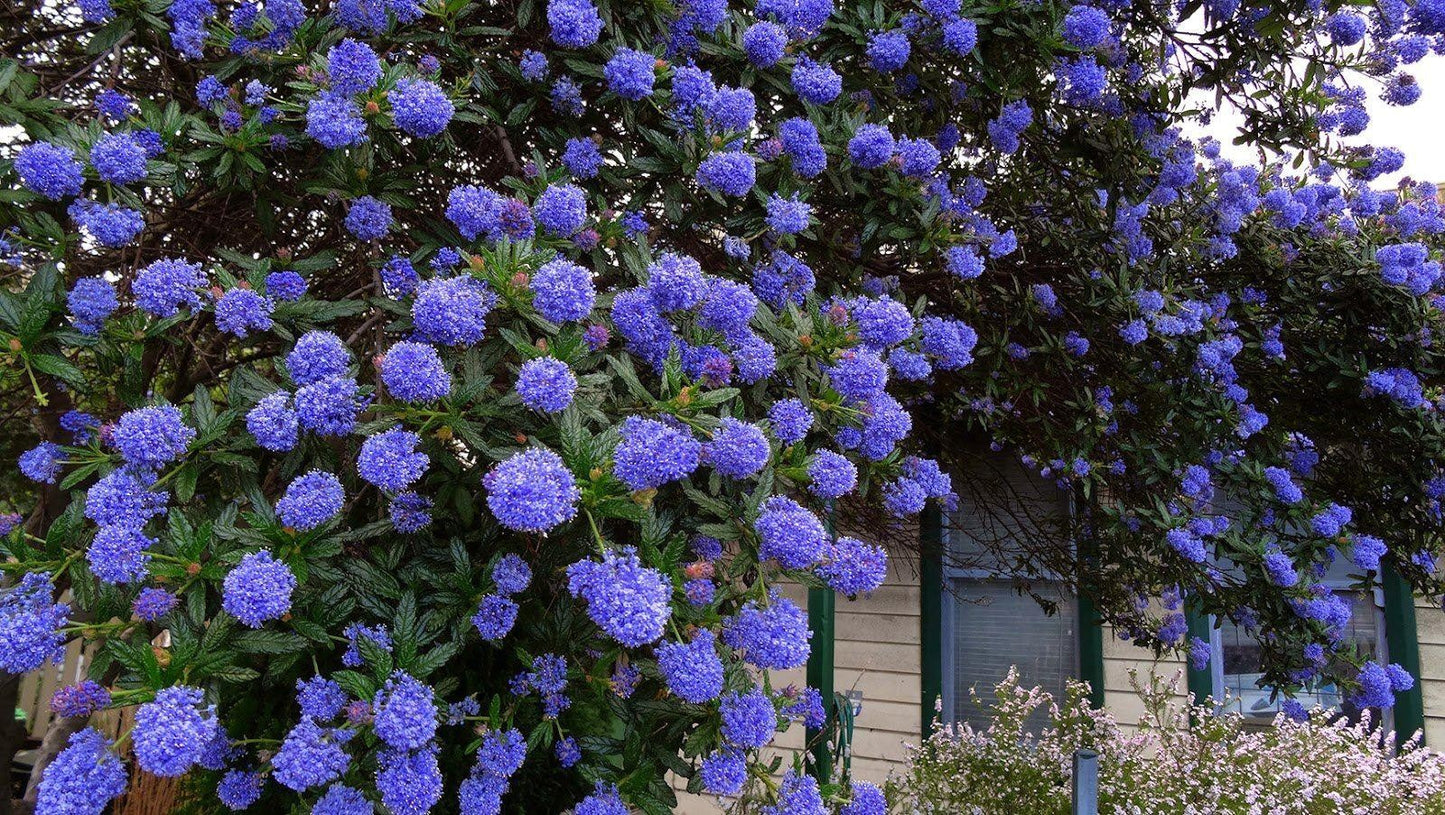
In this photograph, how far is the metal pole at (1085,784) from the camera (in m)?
2.68

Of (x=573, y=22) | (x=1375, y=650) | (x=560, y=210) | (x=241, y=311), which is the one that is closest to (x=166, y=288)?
(x=241, y=311)

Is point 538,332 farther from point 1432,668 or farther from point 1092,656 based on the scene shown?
point 1432,668

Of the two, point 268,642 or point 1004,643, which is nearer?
point 268,642

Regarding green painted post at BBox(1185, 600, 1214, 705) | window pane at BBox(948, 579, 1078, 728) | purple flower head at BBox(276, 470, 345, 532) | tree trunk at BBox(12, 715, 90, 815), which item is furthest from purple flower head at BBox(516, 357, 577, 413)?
green painted post at BBox(1185, 600, 1214, 705)

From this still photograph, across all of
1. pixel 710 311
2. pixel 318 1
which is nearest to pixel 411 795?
pixel 710 311

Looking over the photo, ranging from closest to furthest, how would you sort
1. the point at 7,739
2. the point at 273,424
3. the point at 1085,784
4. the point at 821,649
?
1. the point at 273,424
2. the point at 1085,784
3. the point at 7,739
4. the point at 821,649

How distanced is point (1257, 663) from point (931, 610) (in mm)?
1753

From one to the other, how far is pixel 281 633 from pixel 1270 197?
3.68 metres

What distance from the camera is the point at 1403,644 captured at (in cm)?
463

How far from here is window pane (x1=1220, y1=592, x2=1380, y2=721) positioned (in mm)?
4742

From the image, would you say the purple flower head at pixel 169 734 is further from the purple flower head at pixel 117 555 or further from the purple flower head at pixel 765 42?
the purple flower head at pixel 765 42

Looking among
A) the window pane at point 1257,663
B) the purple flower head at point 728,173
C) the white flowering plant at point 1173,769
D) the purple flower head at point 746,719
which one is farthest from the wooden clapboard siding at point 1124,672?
the purple flower head at point 728,173

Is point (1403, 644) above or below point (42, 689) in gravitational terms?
above

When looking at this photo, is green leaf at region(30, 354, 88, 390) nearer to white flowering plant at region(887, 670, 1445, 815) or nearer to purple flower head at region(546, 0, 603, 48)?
purple flower head at region(546, 0, 603, 48)
